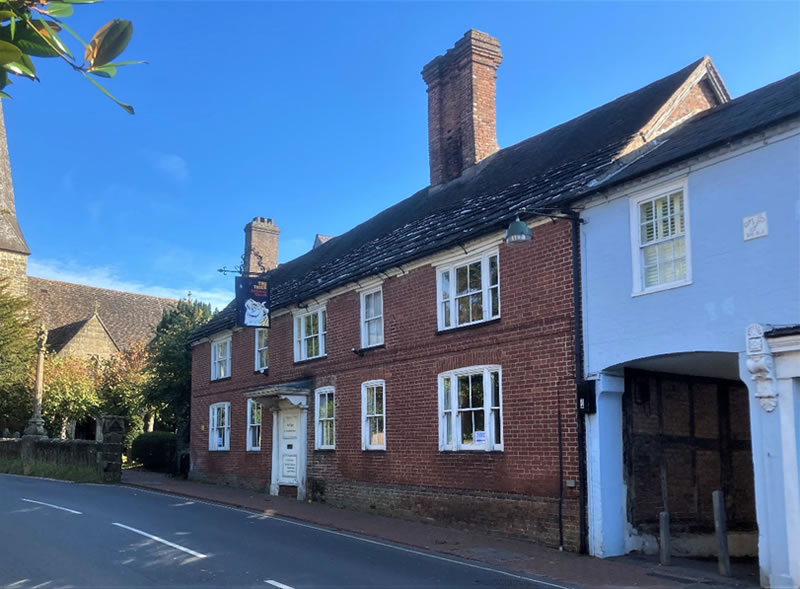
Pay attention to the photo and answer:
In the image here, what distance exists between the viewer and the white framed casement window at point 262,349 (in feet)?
78.2

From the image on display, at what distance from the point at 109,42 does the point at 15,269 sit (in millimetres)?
55414

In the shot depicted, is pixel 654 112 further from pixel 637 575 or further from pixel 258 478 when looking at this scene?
pixel 258 478

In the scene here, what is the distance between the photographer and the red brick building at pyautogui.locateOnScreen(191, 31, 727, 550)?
1334 cm

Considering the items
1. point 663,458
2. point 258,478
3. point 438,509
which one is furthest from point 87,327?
point 663,458

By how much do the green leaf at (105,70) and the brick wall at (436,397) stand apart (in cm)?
1114

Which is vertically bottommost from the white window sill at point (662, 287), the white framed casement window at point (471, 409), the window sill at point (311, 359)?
the white framed casement window at point (471, 409)

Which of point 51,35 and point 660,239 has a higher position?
point 660,239

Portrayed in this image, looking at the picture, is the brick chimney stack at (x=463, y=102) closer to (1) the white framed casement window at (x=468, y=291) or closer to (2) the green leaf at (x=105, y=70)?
(1) the white framed casement window at (x=468, y=291)

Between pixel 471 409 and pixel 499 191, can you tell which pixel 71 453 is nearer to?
pixel 471 409

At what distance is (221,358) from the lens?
27.0 m

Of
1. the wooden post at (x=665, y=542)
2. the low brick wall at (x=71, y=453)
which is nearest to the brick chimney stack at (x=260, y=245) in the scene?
the low brick wall at (x=71, y=453)

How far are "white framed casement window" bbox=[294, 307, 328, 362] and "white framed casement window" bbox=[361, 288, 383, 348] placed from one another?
1.85 metres

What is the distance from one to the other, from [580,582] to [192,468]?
67.7ft

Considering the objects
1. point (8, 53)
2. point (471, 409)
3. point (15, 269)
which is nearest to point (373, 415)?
point (471, 409)
